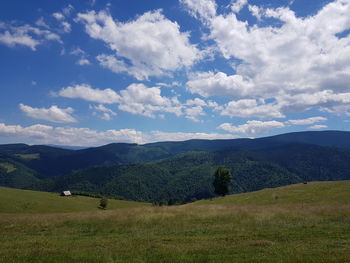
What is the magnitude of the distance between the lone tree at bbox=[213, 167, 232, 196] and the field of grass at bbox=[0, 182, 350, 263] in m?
57.8

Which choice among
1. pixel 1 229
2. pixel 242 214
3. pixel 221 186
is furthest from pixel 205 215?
pixel 221 186

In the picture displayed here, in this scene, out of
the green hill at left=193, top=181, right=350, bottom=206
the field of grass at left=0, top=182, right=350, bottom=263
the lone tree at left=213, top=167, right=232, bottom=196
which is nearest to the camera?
the field of grass at left=0, top=182, right=350, bottom=263

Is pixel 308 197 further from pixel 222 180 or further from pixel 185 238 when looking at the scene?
pixel 222 180

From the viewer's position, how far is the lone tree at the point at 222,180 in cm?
8431

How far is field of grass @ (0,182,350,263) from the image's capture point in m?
12.1

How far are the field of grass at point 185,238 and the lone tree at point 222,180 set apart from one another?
57790 mm

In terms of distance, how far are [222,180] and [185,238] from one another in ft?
228

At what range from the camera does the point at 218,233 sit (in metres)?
18.6

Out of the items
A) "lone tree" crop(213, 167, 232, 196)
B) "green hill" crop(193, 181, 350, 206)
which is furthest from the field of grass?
"lone tree" crop(213, 167, 232, 196)

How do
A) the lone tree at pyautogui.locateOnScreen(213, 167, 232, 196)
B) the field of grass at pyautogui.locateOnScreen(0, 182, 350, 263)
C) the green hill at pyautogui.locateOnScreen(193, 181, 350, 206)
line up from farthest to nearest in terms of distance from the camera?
the lone tree at pyautogui.locateOnScreen(213, 167, 232, 196) → the green hill at pyautogui.locateOnScreen(193, 181, 350, 206) → the field of grass at pyautogui.locateOnScreen(0, 182, 350, 263)

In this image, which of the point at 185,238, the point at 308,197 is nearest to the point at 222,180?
the point at 308,197

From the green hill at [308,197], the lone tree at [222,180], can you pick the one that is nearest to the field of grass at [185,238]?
the green hill at [308,197]

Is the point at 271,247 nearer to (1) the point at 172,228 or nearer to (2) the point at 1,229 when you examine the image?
(1) the point at 172,228

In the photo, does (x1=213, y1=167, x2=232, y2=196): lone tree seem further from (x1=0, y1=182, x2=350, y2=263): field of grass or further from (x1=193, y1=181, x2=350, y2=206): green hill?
(x1=0, y1=182, x2=350, y2=263): field of grass
